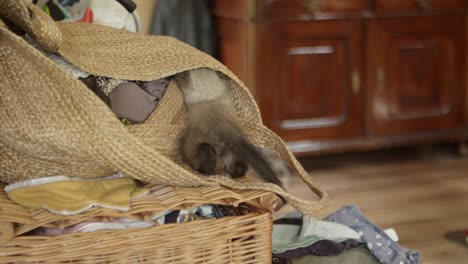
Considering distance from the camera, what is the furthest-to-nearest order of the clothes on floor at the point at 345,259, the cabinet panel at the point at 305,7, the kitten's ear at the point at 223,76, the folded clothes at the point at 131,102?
the cabinet panel at the point at 305,7
the clothes on floor at the point at 345,259
the kitten's ear at the point at 223,76
the folded clothes at the point at 131,102

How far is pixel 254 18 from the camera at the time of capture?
106 inches

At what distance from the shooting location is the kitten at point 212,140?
1329mm

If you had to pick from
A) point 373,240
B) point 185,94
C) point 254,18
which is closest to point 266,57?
point 254,18

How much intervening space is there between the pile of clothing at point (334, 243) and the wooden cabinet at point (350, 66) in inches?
40.3

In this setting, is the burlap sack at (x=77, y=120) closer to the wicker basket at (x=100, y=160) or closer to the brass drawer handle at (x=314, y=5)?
the wicker basket at (x=100, y=160)

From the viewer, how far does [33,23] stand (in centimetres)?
124

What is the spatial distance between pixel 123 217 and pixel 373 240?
803 millimetres

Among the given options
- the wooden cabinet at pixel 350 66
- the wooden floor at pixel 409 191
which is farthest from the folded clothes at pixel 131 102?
the wooden cabinet at pixel 350 66

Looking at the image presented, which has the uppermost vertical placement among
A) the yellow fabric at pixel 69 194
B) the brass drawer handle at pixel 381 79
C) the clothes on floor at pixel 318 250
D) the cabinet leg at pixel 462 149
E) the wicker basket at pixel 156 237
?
the brass drawer handle at pixel 381 79

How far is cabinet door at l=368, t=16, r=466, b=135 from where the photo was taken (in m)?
2.89

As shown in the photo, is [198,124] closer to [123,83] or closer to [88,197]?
[123,83]

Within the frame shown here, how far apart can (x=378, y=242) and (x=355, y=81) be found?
4.12 feet

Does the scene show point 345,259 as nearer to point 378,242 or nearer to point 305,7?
point 378,242

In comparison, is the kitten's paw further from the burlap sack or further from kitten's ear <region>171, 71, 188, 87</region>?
kitten's ear <region>171, 71, 188, 87</region>
